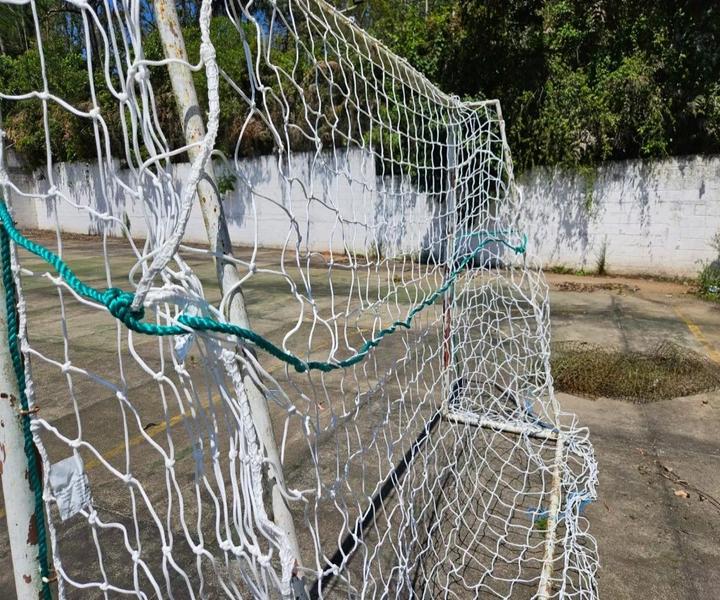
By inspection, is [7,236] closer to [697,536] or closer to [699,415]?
[697,536]

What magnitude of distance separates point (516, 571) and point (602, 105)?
833cm

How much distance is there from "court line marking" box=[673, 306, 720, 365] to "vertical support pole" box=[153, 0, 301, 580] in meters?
4.55

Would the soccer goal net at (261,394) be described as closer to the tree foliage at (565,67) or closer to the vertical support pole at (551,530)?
the vertical support pole at (551,530)

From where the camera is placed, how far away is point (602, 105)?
27.4 ft

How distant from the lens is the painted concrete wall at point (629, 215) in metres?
7.91

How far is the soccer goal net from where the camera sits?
104cm

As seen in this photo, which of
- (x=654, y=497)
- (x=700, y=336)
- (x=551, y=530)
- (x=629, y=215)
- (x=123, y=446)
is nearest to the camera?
(x=551, y=530)

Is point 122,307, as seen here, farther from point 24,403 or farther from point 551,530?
point 551,530

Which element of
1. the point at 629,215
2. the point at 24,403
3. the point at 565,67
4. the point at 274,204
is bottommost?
the point at 629,215

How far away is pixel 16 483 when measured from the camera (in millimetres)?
996

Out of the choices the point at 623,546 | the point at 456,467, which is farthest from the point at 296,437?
the point at 623,546

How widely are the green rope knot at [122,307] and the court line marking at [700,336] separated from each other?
4898 mm

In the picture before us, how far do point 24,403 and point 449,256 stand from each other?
8.51 ft

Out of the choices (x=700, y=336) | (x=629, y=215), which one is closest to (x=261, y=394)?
(x=700, y=336)
